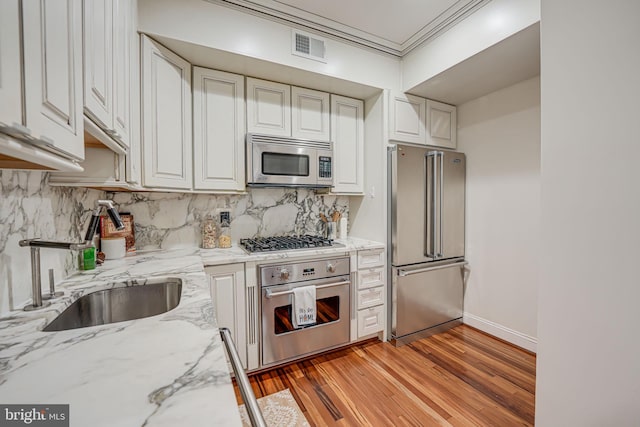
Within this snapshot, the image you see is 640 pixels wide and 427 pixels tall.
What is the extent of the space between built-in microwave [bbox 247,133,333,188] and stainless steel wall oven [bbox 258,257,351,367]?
0.70 m

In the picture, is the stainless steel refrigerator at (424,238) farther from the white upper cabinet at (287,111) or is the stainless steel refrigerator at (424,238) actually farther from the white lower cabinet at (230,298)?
the white lower cabinet at (230,298)

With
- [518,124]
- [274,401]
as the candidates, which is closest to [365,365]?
[274,401]

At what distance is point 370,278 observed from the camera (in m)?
2.43

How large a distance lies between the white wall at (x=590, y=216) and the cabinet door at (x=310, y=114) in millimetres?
1618

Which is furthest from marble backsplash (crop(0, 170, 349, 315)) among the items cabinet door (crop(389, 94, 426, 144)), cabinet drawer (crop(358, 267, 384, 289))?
cabinet door (crop(389, 94, 426, 144))

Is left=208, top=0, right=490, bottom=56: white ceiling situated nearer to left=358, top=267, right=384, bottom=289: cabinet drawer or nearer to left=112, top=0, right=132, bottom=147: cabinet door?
left=112, top=0, right=132, bottom=147: cabinet door

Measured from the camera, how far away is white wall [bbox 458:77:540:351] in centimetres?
234

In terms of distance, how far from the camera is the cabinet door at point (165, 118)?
1.75 meters

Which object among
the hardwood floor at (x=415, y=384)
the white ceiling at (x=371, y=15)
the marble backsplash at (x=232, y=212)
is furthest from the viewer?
the marble backsplash at (x=232, y=212)

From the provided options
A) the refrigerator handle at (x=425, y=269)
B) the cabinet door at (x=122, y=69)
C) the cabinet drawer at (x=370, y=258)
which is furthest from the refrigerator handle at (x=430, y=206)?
the cabinet door at (x=122, y=69)

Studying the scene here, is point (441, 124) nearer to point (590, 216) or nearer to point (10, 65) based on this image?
point (590, 216)

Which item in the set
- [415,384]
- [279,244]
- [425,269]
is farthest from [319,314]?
[425,269]

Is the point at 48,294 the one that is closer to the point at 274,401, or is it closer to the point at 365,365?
the point at 274,401

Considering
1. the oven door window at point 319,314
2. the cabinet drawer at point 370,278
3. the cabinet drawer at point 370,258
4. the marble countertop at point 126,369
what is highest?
the marble countertop at point 126,369
